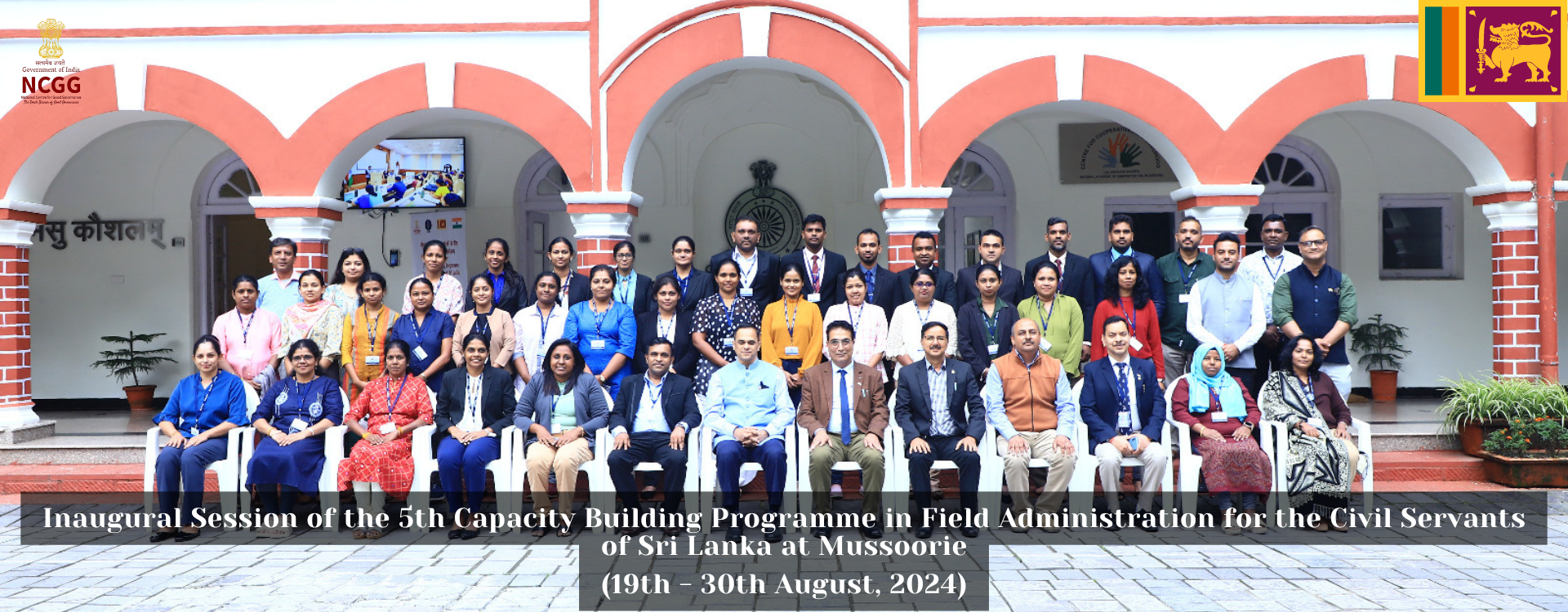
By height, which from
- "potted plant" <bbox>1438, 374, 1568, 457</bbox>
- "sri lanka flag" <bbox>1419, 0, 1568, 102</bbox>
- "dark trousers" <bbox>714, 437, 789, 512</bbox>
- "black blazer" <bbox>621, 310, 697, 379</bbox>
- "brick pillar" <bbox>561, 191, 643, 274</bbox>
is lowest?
"dark trousers" <bbox>714, 437, 789, 512</bbox>

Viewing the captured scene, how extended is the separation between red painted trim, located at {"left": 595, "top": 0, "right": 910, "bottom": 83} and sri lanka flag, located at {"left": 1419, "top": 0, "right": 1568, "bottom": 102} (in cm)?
370

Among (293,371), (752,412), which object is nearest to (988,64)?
(752,412)

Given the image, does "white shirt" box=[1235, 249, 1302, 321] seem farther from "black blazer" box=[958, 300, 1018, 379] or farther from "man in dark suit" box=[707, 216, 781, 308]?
"man in dark suit" box=[707, 216, 781, 308]

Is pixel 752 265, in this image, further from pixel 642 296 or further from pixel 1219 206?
pixel 1219 206

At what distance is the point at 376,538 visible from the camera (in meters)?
5.22

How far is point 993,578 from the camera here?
4379mm

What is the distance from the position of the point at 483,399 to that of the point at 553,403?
1.28 feet

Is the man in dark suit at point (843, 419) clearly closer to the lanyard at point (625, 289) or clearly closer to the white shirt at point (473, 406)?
the lanyard at point (625, 289)

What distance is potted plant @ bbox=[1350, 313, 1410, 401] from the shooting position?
9.02 metres

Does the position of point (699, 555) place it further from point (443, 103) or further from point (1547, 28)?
point (1547, 28)

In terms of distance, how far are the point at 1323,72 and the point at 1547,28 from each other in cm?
157

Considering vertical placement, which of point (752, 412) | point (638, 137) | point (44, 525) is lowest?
point (44, 525)

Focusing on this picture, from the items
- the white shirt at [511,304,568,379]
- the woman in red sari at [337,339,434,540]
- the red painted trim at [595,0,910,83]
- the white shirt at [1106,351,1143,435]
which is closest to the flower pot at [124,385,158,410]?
the woman in red sari at [337,339,434,540]

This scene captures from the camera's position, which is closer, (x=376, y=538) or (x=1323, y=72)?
(x=376, y=538)
